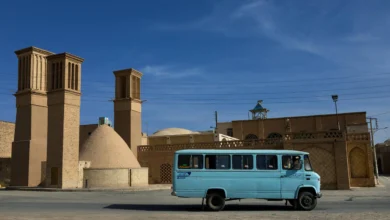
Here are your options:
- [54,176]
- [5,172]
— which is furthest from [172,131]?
[54,176]

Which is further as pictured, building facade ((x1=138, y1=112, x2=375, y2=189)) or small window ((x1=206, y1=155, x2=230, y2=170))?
building facade ((x1=138, y1=112, x2=375, y2=189))

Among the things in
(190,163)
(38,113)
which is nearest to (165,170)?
(38,113)

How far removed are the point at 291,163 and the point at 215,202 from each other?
3.09m

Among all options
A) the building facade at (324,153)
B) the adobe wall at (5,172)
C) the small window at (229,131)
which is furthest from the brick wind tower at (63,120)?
the small window at (229,131)

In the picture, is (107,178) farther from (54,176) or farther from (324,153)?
(324,153)


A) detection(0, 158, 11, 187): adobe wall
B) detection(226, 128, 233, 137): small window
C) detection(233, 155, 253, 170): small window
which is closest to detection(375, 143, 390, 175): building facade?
detection(226, 128, 233, 137): small window

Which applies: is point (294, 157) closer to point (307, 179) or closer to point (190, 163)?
point (307, 179)

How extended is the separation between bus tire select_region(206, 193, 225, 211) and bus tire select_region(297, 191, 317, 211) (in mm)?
2750

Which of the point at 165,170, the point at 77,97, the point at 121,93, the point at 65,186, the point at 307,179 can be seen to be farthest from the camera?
the point at 121,93

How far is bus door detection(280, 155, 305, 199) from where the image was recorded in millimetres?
13688

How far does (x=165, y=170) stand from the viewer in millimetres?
34062

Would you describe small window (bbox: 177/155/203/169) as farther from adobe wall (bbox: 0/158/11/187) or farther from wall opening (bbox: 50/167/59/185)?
adobe wall (bbox: 0/158/11/187)

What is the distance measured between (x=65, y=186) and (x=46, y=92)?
8348 mm

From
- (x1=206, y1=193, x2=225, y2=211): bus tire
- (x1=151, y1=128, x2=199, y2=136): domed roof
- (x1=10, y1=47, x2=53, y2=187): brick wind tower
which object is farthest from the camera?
(x1=151, y1=128, x2=199, y2=136): domed roof
